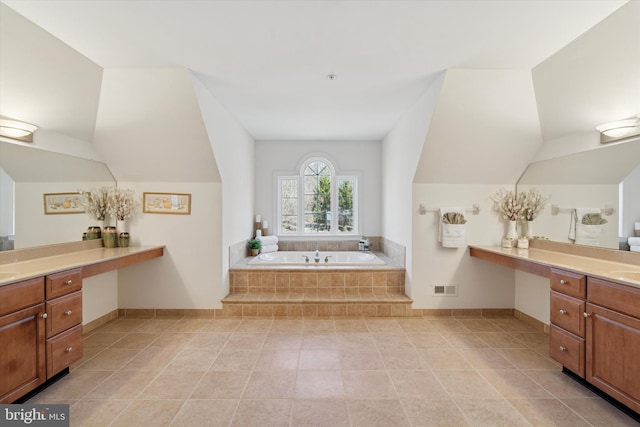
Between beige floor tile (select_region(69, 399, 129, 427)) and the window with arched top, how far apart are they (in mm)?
3446

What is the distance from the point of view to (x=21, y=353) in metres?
1.86

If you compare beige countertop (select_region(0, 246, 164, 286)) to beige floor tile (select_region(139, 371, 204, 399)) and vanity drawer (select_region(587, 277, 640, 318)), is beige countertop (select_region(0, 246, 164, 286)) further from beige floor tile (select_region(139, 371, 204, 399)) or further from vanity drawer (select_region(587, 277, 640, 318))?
vanity drawer (select_region(587, 277, 640, 318))

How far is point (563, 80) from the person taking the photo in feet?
8.28

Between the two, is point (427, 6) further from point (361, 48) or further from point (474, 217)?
point (474, 217)

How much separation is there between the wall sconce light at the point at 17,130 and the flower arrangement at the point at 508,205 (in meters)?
4.44

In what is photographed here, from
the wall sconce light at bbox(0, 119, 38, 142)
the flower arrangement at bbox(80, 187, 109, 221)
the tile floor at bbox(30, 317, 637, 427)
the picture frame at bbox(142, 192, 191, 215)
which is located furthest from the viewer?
the picture frame at bbox(142, 192, 191, 215)

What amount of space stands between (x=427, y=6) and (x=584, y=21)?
107 centimetres

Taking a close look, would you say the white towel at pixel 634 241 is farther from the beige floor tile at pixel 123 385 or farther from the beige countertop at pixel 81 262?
the beige countertop at pixel 81 262

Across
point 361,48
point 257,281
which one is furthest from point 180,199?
point 361,48

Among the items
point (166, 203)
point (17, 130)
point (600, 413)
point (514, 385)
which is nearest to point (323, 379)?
point (514, 385)

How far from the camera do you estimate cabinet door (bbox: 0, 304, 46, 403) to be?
175 centimetres

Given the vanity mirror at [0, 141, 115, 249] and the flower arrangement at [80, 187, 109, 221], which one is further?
the flower arrangement at [80, 187, 109, 221]

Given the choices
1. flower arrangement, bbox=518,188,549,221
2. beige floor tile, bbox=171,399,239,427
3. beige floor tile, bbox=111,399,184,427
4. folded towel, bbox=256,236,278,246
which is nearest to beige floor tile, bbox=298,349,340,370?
beige floor tile, bbox=171,399,239,427

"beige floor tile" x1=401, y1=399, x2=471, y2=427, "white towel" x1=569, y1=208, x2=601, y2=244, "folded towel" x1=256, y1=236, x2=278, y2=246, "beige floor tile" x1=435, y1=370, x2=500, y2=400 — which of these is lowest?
"beige floor tile" x1=401, y1=399, x2=471, y2=427
